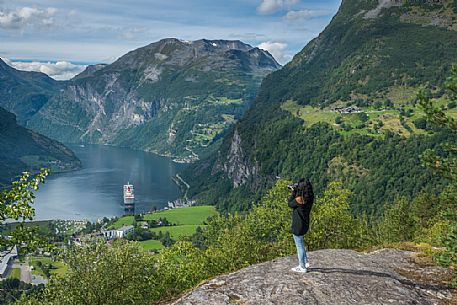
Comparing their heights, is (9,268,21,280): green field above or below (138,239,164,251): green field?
below

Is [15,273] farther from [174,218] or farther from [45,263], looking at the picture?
[174,218]

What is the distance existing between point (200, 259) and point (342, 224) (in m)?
12.5

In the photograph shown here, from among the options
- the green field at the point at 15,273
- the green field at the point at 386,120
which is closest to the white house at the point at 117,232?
the green field at the point at 15,273

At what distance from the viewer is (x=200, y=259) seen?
112 ft

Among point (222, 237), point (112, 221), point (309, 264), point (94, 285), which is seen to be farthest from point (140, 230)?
point (309, 264)

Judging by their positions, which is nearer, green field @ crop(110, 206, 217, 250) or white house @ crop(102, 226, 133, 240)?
green field @ crop(110, 206, 217, 250)

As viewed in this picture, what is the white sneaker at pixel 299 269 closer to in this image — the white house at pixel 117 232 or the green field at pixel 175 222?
the green field at pixel 175 222

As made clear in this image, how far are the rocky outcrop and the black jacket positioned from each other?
2.04 m

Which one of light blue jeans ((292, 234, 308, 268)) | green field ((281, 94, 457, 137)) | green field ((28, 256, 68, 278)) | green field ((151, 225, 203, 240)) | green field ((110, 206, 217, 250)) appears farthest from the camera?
green field ((281, 94, 457, 137))

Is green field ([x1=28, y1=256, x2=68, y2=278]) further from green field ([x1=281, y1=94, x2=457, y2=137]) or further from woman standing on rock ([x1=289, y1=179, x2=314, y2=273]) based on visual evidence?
green field ([x1=281, y1=94, x2=457, y2=137])

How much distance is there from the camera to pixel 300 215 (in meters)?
17.2

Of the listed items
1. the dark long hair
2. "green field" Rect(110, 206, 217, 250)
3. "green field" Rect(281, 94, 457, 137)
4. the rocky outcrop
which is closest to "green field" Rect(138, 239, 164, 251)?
"green field" Rect(110, 206, 217, 250)

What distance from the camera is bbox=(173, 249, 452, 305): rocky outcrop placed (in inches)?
633

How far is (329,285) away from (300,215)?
2908 mm
